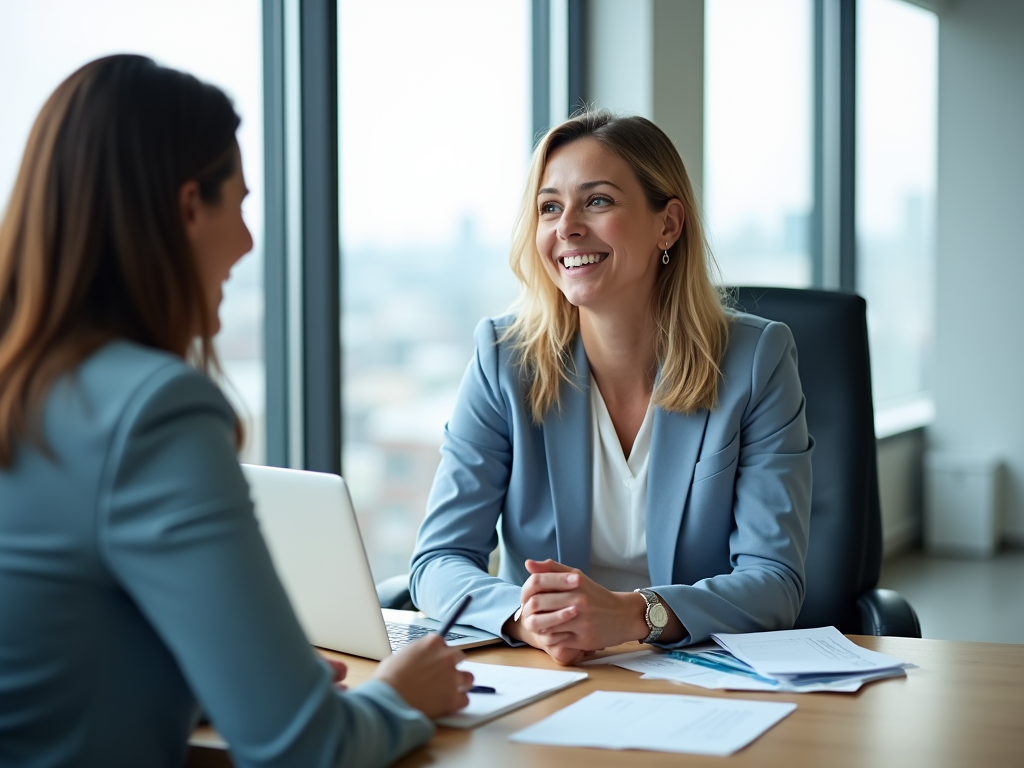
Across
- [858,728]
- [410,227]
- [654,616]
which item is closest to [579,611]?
[654,616]

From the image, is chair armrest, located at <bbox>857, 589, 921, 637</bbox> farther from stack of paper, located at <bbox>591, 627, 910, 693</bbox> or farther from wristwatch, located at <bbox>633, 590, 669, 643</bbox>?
wristwatch, located at <bbox>633, 590, 669, 643</bbox>

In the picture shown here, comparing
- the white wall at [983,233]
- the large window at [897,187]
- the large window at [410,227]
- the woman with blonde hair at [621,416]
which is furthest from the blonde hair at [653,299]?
the white wall at [983,233]

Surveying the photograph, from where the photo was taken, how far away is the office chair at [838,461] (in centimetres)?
196

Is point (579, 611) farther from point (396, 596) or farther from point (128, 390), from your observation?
point (128, 390)

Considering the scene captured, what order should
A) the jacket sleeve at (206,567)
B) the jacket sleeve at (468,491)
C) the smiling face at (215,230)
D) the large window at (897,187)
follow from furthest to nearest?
the large window at (897,187) < the jacket sleeve at (468,491) < the smiling face at (215,230) < the jacket sleeve at (206,567)

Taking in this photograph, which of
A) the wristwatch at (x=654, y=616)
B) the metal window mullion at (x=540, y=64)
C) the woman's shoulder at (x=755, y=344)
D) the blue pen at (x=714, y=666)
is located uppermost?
the metal window mullion at (x=540, y=64)

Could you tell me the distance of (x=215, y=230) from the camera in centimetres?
106

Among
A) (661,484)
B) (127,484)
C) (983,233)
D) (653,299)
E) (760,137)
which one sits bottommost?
(661,484)

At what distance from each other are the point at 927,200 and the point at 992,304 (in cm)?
90

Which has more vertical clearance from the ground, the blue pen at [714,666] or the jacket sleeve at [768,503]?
the jacket sleeve at [768,503]

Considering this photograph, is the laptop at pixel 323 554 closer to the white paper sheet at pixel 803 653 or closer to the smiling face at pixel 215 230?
the smiling face at pixel 215 230

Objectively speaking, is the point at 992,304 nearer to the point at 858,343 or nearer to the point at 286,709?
the point at 858,343

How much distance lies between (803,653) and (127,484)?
91 centimetres

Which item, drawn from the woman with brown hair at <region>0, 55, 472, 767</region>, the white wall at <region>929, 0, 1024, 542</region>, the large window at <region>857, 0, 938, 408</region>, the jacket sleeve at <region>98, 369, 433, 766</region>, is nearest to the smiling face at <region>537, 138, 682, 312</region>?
the woman with brown hair at <region>0, 55, 472, 767</region>
